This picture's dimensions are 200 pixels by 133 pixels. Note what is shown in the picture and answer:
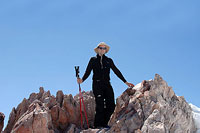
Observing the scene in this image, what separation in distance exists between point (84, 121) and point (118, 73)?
3.97 metres

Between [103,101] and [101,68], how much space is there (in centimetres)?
148

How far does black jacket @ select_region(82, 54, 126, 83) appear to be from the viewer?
10.9 m

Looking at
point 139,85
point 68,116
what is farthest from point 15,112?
point 139,85

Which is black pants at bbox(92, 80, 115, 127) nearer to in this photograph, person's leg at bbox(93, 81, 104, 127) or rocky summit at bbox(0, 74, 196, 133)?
person's leg at bbox(93, 81, 104, 127)

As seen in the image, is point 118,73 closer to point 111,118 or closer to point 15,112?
point 111,118

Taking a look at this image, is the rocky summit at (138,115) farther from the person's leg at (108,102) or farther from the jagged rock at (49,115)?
the person's leg at (108,102)

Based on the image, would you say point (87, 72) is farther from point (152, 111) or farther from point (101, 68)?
point (152, 111)

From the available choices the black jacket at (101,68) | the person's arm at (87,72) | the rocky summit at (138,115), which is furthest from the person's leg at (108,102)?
the person's arm at (87,72)

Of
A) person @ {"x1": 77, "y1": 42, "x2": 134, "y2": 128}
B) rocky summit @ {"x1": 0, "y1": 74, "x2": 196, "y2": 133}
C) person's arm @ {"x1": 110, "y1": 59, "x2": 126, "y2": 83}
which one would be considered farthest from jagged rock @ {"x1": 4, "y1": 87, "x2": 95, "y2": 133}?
person's arm @ {"x1": 110, "y1": 59, "x2": 126, "y2": 83}

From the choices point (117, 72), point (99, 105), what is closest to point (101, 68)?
point (117, 72)

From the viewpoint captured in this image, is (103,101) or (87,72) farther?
(87,72)

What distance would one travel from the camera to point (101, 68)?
1097 cm

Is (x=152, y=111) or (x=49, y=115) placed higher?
(x=49, y=115)

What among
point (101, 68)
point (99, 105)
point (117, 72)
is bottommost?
point (99, 105)
